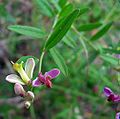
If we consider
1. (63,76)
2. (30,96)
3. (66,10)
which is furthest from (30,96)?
(63,76)

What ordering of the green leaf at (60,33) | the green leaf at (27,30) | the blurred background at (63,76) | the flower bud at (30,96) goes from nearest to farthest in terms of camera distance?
the flower bud at (30,96)
the green leaf at (60,33)
the green leaf at (27,30)
the blurred background at (63,76)

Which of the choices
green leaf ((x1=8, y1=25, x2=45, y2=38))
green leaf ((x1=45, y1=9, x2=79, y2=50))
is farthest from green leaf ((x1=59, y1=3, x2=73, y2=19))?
green leaf ((x1=45, y1=9, x2=79, y2=50))

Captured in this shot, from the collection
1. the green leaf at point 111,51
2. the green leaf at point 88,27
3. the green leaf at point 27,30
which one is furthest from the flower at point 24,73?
the green leaf at point 88,27

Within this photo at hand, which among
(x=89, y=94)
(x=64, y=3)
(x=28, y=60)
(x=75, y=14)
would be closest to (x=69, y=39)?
(x=64, y=3)

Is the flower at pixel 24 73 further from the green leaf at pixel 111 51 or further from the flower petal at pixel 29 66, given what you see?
the green leaf at pixel 111 51

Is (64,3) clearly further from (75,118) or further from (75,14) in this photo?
(75,118)

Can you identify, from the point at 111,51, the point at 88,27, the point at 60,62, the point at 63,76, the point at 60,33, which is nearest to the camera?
the point at 60,33

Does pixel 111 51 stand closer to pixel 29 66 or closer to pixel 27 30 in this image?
pixel 27 30
